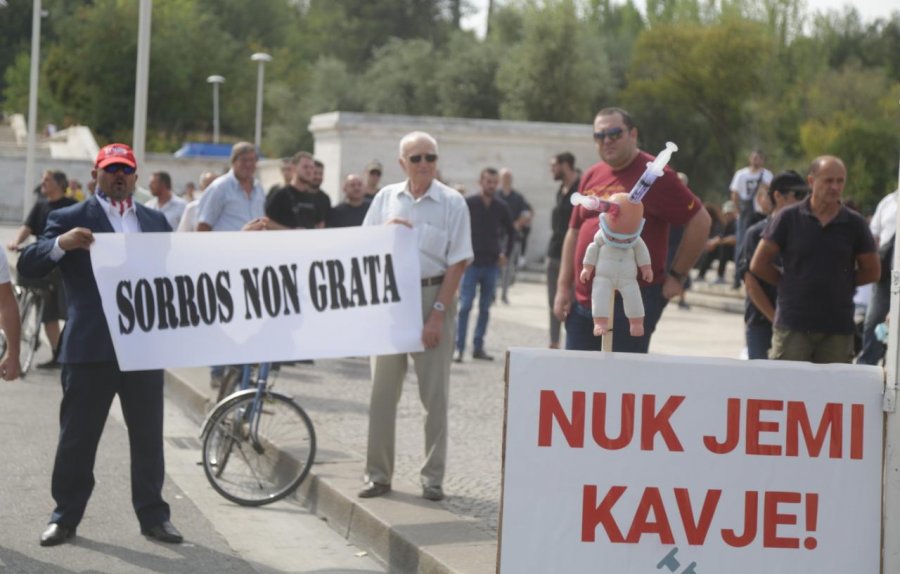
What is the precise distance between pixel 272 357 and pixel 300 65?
84.8 meters

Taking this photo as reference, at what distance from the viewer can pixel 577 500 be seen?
201 inches

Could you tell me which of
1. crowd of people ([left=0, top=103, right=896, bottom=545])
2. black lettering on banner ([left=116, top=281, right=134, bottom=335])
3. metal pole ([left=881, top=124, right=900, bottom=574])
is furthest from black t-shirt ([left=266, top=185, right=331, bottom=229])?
metal pole ([left=881, top=124, right=900, bottom=574])

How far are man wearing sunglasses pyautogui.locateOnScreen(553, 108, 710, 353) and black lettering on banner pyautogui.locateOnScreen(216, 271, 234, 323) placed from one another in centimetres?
176

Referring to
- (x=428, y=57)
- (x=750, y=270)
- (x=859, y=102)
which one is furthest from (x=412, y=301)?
(x=428, y=57)

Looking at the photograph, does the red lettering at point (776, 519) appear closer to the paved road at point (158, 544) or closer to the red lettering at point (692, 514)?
the red lettering at point (692, 514)

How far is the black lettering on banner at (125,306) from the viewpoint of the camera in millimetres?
7188

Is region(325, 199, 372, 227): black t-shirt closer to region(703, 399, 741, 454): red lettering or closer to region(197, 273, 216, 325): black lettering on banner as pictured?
region(197, 273, 216, 325): black lettering on banner

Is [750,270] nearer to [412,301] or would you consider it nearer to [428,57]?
[412,301]

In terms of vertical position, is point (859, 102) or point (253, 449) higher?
point (859, 102)

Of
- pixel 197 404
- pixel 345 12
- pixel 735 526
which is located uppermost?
pixel 345 12

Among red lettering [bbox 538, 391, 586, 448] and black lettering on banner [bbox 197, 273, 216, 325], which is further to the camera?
black lettering on banner [bbox 197, 273, 216, 325]

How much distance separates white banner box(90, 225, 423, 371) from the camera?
24.9ft

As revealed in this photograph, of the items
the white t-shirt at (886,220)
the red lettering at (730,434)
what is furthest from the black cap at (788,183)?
the red lettering at (730,434)

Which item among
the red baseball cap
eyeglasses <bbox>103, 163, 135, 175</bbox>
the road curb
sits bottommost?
the road curb
